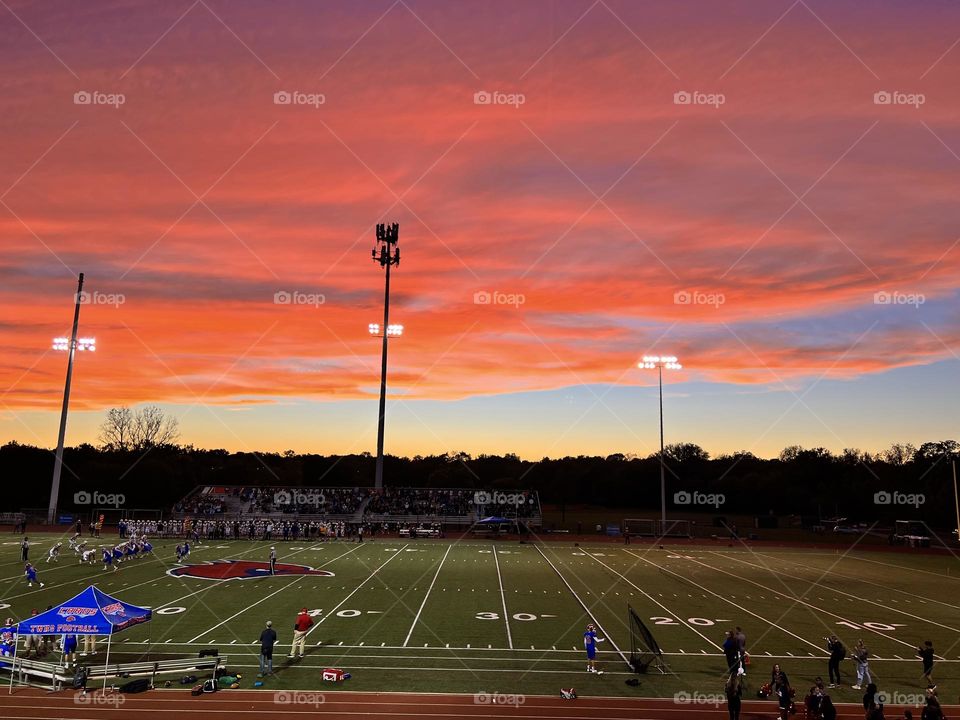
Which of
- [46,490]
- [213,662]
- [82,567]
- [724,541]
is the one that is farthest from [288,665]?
[46,490]

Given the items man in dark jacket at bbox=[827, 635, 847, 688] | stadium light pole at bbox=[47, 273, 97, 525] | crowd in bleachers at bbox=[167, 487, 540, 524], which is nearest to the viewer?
man in dark jacket at bbox=[827, 635, 847, 688]

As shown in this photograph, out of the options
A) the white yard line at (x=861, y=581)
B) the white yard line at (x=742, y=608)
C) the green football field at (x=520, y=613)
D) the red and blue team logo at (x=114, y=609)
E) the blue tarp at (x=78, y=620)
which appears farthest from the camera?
the white yard line at (x=861, y=581)

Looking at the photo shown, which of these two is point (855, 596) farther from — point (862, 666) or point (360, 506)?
point (360, 506)

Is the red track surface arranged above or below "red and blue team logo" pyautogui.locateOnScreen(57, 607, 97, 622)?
below

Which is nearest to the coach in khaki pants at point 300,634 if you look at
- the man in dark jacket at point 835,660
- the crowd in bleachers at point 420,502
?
the man in dark jacket at point 835,660

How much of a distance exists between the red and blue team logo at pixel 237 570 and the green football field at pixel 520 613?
1.04 meters

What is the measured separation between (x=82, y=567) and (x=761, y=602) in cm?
3090

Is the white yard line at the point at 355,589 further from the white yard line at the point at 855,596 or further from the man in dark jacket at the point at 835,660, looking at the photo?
the white yard line at the point at 855,596

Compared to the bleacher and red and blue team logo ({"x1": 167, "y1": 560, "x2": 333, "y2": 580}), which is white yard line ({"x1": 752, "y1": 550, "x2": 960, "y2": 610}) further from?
red and blue team logo ({"x1": 167, "y1": 560, "x2": 333, "y2": 580})

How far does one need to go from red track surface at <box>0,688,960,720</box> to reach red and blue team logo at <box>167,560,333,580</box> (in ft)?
54.0

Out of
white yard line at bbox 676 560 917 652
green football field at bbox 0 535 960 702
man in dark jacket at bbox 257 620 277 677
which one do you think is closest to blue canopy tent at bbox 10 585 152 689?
green football field at bbox 0 535 960 702

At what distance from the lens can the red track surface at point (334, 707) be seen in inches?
529

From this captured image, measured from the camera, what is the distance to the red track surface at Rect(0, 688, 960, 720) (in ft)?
44.1

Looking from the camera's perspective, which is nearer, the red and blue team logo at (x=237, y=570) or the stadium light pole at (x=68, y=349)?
the red and blue team logo at (x=237, y=570)
